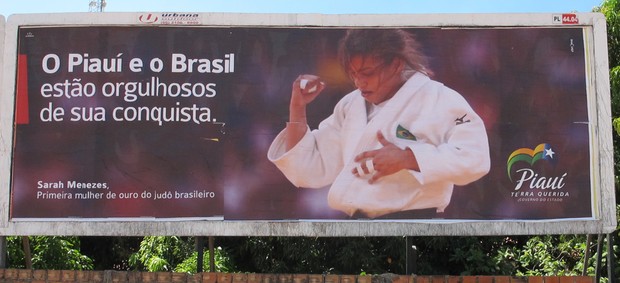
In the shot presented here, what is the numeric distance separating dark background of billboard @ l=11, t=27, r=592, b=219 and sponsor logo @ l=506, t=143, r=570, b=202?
0.16 ft

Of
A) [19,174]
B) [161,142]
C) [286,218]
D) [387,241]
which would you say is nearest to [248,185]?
[286,218]

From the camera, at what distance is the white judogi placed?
21.8 ft

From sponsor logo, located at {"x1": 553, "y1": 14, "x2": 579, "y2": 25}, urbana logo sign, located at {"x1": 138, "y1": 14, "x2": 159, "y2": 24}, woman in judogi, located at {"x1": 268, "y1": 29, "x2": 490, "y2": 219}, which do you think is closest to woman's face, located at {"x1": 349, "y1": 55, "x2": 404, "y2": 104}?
woman in judogi, located at {"x1": 268, "y1": 29, "x2": 490, "y2": 219}

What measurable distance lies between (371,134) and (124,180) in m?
2.86

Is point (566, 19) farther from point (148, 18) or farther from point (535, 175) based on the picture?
point (148, 18)

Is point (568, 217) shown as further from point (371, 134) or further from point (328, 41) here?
point (328, 41)

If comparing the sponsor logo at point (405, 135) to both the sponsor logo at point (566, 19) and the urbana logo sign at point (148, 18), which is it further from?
the urbana logo sign at point (148, 18)

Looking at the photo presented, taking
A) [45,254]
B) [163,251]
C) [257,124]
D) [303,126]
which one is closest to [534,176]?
[303,126]

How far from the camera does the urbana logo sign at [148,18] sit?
6.92 m

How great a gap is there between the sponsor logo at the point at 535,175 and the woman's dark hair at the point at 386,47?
1.44 meters

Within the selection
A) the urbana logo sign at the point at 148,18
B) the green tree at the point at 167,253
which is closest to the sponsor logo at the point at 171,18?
the urbana logo sign at the point at 148,18

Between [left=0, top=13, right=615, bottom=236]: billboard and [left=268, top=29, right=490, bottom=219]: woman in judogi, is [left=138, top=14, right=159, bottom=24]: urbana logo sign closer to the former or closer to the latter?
[left=0, top=13, right=615, bottom=236]: billboard

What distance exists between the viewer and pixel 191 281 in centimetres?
648

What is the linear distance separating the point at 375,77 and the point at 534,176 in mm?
2131
